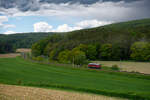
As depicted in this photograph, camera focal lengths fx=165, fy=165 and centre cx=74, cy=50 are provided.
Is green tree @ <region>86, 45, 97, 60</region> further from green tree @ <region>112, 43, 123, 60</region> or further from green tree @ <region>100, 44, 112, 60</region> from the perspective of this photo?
green tree @ <region>112, 43, 123, 60</region>

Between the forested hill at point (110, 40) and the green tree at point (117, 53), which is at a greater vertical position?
the forested hill at point (110, 40)

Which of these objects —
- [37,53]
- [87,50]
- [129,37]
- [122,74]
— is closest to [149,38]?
[129,37]

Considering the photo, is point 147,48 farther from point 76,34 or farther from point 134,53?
point 76,34

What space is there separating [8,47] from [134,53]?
85.3m

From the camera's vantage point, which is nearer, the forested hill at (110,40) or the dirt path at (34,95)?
the dirt path at (34,95)

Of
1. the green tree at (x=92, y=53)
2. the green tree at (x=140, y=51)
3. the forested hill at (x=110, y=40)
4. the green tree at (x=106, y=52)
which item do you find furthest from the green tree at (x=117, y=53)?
the green tree at (x=92, y=53)

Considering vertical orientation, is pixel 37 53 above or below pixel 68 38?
below

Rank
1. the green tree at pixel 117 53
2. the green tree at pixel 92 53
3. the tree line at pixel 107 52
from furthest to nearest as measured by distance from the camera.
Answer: the green tree at pixel 92 53 < the green tree at pixel 117 53 < the tree line at pixel 107 52

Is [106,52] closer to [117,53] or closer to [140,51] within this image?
[117,53]

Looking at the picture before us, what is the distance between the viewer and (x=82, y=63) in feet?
169

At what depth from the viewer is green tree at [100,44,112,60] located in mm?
65812

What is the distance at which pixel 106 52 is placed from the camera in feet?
218

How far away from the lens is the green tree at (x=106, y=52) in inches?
2591

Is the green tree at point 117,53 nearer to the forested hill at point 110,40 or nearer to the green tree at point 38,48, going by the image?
the forested hill at point 110,40
